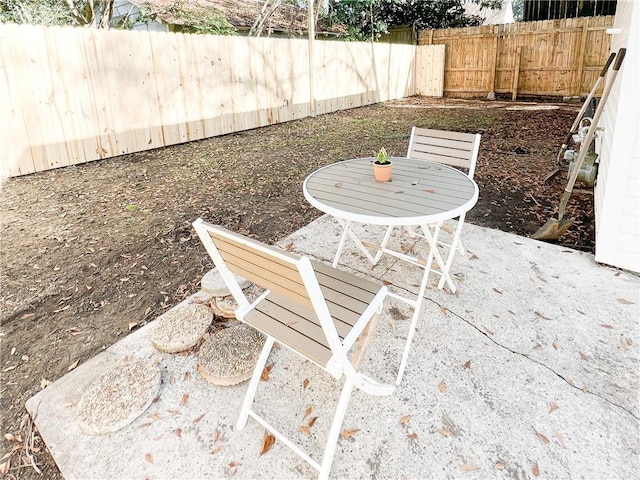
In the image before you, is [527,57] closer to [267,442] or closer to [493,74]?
[493,74]

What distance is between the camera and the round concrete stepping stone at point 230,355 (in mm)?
1970

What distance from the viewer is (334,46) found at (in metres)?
10.4

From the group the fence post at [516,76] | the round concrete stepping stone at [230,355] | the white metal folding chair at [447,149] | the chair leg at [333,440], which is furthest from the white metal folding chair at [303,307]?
the fence post at [516,76]

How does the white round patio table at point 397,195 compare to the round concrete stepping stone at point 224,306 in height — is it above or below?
above

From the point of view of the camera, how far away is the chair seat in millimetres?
1503

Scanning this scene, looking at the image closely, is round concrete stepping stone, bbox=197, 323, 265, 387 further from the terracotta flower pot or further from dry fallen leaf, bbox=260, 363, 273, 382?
the terracotta flower pot

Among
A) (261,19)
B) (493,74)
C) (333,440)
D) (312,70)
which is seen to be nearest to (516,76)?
(493,74)

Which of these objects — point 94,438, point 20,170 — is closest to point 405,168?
point 94,438

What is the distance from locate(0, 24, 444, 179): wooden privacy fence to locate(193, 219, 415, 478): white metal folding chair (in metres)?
5.46

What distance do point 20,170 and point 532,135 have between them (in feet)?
29.1

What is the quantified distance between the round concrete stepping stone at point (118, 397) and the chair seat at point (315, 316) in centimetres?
73

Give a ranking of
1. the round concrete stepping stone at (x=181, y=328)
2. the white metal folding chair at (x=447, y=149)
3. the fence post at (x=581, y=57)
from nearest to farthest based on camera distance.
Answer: the round concrete stepping stone at (x=181, y=328)
the white metal folding chair at (x=447, y=149)
the fence post at (x=581, y=57)

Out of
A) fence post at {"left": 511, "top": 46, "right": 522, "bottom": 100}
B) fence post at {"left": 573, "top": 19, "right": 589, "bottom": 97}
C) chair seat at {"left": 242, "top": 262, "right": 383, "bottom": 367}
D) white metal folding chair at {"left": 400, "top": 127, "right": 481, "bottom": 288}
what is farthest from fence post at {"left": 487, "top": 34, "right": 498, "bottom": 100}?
chair seat at {"left": 242, "top": 262, "right": 383, "bottom": 367}

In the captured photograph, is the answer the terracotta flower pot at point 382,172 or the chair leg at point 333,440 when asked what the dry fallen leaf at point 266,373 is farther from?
the terracotta flower pot at point 382,172
